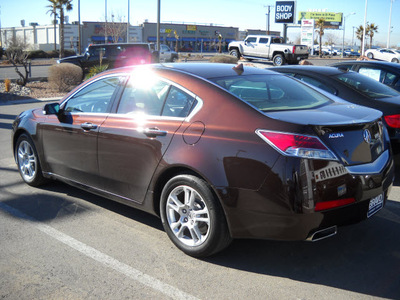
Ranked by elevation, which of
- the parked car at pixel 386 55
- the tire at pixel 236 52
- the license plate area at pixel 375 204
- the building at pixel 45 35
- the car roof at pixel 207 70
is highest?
the building at pixel 45 35

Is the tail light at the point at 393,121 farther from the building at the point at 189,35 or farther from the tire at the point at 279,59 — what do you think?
the building at the point at 189,35

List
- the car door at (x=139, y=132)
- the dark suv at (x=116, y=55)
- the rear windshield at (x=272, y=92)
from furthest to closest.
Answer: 1. the dark suv at (x=116, y=55)
2. the car door at (x=139, y=132)
3. the rear windshield at (x=272, y=92)

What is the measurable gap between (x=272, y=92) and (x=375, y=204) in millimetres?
1351

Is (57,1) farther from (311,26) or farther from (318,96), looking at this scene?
(318,96)

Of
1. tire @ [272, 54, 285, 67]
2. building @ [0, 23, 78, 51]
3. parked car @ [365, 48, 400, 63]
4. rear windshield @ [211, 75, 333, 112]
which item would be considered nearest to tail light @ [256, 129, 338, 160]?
rear windshield @ [211, 75, 333, 112]

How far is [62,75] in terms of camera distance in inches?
801

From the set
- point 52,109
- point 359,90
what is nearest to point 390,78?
point 359,90

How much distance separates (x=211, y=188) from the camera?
3.60 m

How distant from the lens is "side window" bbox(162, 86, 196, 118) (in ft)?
12.9

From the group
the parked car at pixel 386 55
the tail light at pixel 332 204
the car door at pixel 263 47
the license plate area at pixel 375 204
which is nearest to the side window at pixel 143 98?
the tail light at pixel 332 204

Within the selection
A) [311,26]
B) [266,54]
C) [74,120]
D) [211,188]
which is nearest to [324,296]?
[211,188]

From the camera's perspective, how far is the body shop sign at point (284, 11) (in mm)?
60844

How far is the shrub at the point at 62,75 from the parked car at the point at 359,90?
1512 centimetres

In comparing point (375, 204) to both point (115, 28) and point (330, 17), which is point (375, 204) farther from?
point (330, 17)
